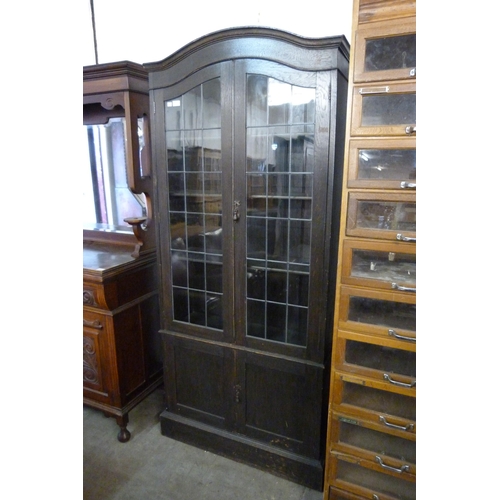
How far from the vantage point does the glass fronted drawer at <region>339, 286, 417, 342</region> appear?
3.97 feet

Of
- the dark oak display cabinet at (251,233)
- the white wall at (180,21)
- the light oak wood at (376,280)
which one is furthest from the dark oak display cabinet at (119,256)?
the light oak wood at (376,280)

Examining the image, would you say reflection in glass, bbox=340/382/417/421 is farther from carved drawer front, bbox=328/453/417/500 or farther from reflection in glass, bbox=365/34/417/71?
reflection in glass, bbox=365/34/417/71

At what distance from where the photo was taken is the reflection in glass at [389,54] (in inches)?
43.3

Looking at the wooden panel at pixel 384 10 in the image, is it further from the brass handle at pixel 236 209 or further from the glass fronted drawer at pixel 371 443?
the glass fronted drawer at pixel 371 443

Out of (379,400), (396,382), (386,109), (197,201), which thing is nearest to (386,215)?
(386,109)

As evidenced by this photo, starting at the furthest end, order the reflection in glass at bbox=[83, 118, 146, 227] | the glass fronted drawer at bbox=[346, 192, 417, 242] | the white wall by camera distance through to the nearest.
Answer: the reflection in glass at bbox=[83, 118, 146, 227]
the white wall
the glass fronted drawer at bbox=[346, 192, 417, 242]

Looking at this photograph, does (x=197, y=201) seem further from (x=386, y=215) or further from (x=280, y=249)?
(x=386, y=215)

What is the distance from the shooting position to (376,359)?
1334 millimetres

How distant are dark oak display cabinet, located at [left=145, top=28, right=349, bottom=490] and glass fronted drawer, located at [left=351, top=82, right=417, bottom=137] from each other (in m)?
0.19

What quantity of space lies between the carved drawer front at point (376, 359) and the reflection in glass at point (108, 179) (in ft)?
5.02

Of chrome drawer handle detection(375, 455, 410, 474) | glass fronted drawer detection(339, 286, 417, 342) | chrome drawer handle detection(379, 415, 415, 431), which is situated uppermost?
glass fronted drawer detection(339, 286, 417, 342)

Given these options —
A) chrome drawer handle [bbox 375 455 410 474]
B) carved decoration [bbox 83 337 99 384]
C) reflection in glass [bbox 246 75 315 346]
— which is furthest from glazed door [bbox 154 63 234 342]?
chrome drawer handle [bbox 375 455 410 474]
